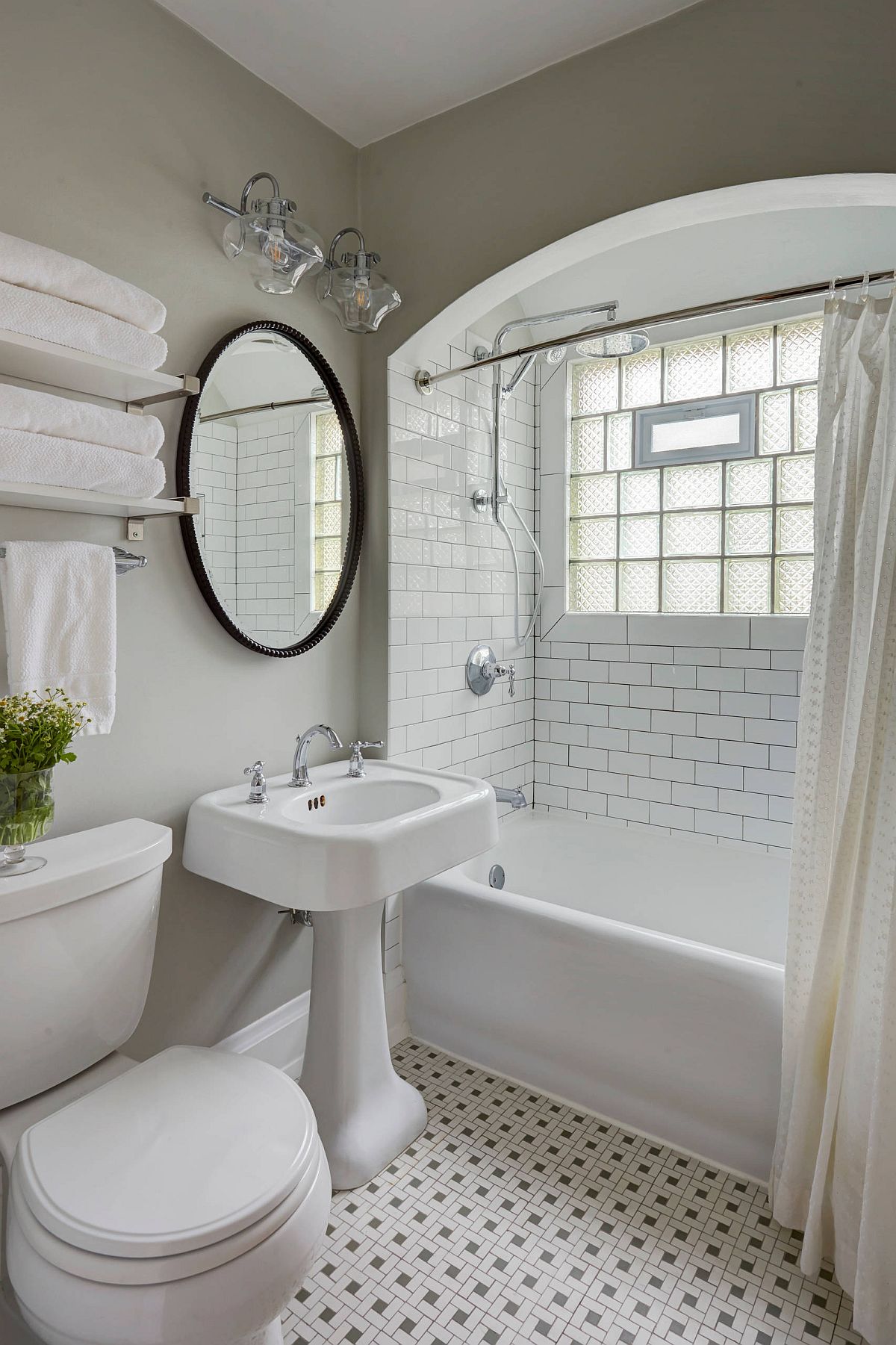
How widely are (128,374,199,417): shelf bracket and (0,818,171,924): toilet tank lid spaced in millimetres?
654

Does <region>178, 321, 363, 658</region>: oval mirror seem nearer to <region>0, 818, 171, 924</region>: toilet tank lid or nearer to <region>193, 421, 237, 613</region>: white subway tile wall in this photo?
<region>193, 421, 237, 613</region>: white subway tile wall

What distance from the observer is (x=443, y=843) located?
5.87 feet

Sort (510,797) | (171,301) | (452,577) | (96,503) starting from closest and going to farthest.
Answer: (96,503) < (171,301) < (510,797) < (452,577)

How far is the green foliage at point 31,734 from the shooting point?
4.19 ft

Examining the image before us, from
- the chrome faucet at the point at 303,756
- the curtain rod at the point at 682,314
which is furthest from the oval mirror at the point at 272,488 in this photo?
the curtain rod at the point at 682,314

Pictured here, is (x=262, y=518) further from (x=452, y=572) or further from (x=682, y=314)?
(x=682, y=314)

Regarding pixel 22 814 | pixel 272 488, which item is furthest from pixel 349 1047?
pixel 272 488

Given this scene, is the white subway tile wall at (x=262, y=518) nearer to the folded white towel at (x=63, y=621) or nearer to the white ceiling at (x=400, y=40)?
the folded white towel at (x=63, y=621)

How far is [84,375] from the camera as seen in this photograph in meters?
1.49

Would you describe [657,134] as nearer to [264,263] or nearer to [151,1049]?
[264,263]

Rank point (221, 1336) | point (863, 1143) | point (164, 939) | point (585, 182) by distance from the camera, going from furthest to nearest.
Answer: point (585, 182)
point (164, 939)
point (863, 1143)
point (221, 1336)

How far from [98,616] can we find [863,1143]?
1.84 m

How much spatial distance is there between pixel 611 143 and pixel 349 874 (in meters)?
1.88

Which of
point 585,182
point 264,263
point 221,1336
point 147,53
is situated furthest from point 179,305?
point 221,1336
